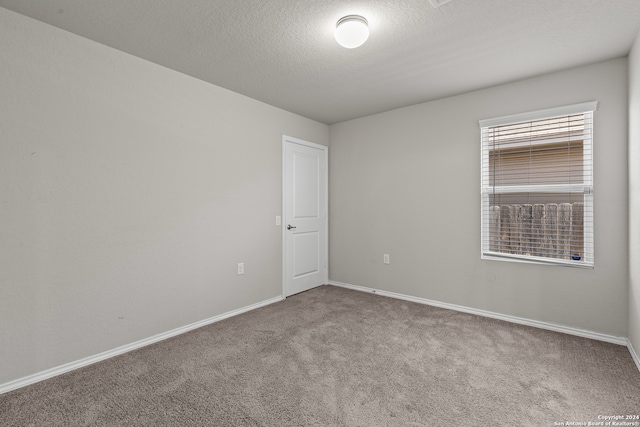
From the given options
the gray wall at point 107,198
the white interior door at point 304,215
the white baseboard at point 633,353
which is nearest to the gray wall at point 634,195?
the white baseboard at point 633,353

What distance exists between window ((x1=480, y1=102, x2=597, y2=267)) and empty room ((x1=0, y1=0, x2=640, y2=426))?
19 millimetres

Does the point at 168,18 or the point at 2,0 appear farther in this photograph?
the point at 168,18

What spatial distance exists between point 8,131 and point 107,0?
1061 millimetres

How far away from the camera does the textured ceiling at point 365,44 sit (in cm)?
191

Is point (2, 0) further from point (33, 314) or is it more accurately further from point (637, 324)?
point (637, 324)

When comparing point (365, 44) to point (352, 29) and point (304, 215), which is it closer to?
point (352, 29)


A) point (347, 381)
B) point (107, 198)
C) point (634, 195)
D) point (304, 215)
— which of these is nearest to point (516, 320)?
point (634, 195)

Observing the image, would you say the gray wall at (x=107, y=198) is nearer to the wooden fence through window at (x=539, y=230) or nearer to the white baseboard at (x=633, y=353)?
the wooden fence through window at (x=539, y=230)

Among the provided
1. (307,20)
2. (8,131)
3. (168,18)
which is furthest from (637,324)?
(8,131)

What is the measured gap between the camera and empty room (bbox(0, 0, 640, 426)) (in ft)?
6.30

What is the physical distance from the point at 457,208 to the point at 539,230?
78 centimetres

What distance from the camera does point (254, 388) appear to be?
196 centimetres

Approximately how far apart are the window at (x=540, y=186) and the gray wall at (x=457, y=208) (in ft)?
0.27

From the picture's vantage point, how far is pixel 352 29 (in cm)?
200
